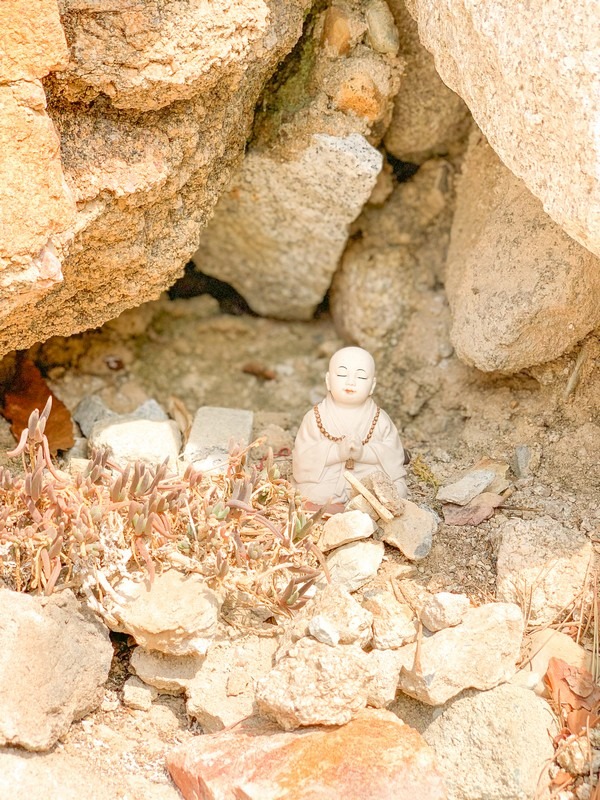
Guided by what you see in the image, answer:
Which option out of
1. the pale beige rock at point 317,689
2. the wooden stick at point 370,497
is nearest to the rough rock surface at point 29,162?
the wooden stick at point 370,497

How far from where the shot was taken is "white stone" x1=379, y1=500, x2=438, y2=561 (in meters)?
3.35

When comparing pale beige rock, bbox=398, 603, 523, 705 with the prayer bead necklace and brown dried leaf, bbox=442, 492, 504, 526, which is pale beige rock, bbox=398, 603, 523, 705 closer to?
brown dried leaf, bbox=442, 492, 504, 526

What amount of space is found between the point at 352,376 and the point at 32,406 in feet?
A: 4.89

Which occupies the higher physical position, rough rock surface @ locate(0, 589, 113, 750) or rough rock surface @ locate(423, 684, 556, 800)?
rough rock surface @ locate(423, 684, 556, 800)

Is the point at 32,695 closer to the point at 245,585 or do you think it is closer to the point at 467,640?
the point at 245,585

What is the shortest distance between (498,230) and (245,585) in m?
1.85

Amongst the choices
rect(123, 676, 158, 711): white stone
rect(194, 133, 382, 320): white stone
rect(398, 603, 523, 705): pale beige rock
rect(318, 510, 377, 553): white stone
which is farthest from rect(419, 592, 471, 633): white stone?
rect(194, 133, 382, 320): white stone

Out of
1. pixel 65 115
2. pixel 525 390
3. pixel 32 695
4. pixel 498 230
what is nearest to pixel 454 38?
pixel 498 230

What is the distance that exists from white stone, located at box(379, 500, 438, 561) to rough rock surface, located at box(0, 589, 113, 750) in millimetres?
1129

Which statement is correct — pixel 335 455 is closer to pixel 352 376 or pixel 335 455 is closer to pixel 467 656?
pixel 352 376

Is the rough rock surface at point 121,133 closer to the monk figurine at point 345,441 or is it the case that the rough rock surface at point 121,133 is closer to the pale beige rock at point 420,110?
the pale beige rock at point 420,110

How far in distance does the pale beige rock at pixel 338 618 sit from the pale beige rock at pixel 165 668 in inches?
12.9

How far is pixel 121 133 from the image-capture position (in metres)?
3.06

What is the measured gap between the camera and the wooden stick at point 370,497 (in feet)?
11.1
